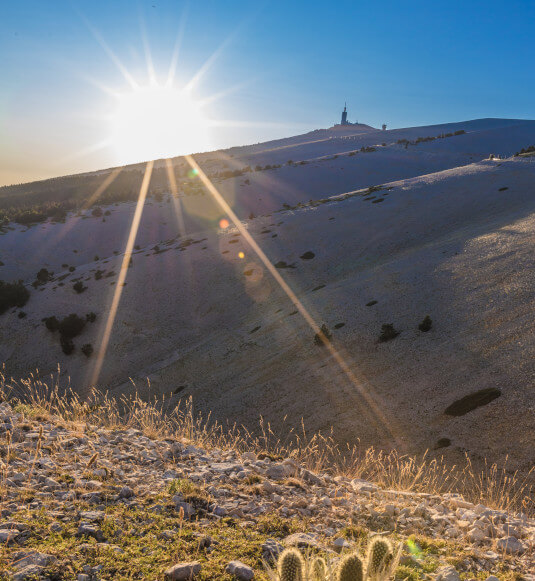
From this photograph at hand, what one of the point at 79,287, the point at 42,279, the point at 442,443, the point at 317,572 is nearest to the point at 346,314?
the point at 442,443

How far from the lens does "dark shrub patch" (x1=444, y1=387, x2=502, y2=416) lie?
33.0ft

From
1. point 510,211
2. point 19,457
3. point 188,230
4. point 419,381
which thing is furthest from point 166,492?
point 188,230

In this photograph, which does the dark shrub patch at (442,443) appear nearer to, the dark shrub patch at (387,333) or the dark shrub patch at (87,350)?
the dark shrub patch at (387,333)

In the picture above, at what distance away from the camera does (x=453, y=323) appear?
45.1ft

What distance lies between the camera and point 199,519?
422cm

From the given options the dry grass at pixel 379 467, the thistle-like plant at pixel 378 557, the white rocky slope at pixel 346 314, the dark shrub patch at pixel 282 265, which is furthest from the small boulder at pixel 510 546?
the dark shrub patch at pixel 282 265

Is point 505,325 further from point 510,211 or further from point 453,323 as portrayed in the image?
point 510,211

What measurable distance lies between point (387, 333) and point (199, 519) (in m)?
11.5

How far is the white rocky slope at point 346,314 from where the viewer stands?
10891mm

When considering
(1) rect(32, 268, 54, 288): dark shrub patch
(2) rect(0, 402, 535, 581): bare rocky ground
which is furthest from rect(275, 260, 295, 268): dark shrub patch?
(2) rect(0, 402, 535, 581): bare rocky ground

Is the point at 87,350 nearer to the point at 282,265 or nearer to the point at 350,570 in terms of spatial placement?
the point at 282,265

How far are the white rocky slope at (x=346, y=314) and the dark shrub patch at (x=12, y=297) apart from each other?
878 millimetres

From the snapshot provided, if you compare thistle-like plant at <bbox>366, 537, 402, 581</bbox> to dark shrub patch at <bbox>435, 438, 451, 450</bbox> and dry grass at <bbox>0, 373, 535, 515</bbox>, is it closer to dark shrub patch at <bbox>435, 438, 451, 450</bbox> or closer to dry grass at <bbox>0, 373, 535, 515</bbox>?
dry grass at <bbox>0, 373, 535, 515</bbox>

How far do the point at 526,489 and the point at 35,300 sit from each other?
1138 inches
